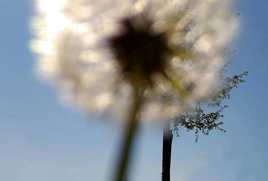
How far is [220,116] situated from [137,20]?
22.0 metres

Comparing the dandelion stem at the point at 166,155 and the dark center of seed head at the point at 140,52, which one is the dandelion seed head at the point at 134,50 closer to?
the dark center of seed head at the point at 140,52

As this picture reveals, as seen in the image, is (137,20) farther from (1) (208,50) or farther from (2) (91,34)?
(1) (208,50)

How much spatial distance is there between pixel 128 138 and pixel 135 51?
2.35 feet

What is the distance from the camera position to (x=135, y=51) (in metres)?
2.91

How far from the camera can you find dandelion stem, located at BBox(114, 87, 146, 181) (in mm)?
2249

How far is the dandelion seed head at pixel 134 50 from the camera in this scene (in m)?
2.92

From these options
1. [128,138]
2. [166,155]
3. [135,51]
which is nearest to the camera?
[128,138]

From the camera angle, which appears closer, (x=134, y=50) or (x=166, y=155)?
(x=134, y=50)

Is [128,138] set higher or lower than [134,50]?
lower

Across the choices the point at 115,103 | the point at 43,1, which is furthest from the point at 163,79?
the point at 43,1

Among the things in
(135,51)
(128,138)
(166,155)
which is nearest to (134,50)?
(135,51)

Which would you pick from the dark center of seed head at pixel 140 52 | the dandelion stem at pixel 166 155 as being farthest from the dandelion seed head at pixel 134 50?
the dandelion stem at pixel 166 155

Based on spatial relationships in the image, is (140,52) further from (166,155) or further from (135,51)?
(166,155)

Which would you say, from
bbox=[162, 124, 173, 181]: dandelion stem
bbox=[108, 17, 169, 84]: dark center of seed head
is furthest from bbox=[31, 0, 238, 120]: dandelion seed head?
bbox=[162, 124, 173, 181]: dandelion stem
